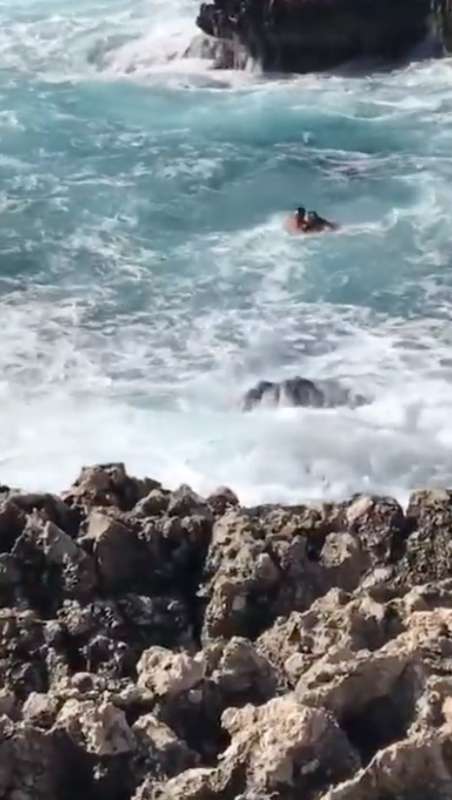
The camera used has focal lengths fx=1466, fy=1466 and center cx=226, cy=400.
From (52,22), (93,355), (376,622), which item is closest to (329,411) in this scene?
(93,355)

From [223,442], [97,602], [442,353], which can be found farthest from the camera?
[442,353]

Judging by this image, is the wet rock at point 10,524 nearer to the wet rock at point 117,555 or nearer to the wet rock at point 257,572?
the wet rock at point 117,555

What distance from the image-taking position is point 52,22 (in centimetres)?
3375

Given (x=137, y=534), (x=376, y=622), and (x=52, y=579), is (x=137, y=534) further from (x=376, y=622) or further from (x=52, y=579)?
(x=376, y=622)

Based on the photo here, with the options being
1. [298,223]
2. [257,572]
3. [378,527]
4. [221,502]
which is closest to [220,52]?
[298,223]

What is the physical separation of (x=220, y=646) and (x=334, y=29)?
24645 millimetres

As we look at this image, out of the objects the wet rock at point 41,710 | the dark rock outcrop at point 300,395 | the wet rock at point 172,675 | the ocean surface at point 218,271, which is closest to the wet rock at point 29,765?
the wet rock at point 41,710

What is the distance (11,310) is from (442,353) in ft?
16.5

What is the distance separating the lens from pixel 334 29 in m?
28.7

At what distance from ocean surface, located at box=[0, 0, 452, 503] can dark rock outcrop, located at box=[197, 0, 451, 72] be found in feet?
1.91

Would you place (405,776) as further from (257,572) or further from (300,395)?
(300,395)

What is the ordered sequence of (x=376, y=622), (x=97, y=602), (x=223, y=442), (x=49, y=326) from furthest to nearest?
(x=49, y=326) < (x=223, y=442) < (x=97, y=602) < (x=376, y=622)

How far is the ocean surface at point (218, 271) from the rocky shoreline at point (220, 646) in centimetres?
494

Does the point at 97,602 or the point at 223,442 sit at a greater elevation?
the point at 97,602
